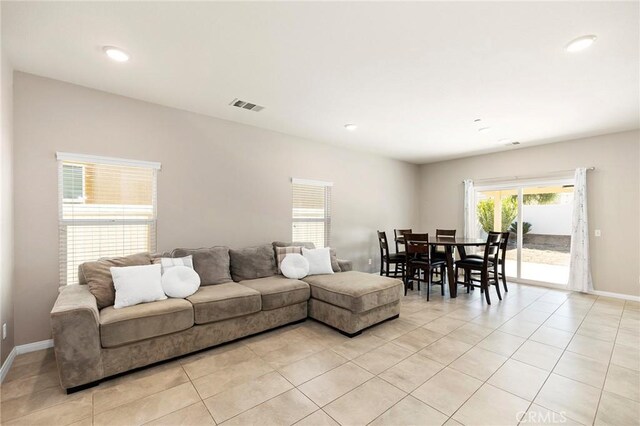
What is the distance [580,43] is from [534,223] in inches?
166

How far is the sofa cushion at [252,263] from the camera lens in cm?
366

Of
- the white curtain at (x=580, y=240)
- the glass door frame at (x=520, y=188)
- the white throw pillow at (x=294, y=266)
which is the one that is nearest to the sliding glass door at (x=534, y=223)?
the glass door frame at (x=520, y=188)

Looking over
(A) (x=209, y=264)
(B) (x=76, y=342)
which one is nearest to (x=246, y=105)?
(A) (x=209, y=264)

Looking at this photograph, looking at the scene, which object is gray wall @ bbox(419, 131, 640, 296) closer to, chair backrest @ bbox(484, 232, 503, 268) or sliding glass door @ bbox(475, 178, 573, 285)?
sliding glass door @ bbox(475, 178, 573, 285)

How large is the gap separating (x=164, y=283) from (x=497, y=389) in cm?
308

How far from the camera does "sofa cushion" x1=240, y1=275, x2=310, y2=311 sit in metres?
3.19

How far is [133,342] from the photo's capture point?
2.36m

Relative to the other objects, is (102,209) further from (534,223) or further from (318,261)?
(534,223)

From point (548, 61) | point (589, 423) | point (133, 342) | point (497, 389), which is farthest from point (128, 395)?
point (548, 61)

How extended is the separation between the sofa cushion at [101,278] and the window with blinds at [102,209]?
26 centimetres

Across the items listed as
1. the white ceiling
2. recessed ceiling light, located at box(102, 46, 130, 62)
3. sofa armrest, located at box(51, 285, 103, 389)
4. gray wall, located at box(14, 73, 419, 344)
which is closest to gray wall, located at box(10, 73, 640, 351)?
gray wall, located at box(14, 73, 419, 344)

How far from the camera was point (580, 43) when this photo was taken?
2.20 m

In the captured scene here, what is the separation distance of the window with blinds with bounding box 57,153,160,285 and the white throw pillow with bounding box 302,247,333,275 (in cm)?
197

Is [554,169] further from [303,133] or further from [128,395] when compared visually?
[128,395]
